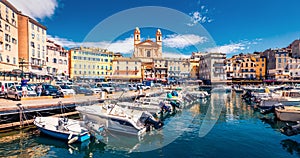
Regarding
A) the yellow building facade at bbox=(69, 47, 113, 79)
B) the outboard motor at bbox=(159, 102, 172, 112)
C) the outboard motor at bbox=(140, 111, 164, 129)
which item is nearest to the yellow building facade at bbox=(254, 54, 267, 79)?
the yellow building facade at bbox=(69, 47, 113, 79)

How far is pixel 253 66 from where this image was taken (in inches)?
3159

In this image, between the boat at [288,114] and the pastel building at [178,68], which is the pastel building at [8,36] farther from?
the pastel building at [178,68]

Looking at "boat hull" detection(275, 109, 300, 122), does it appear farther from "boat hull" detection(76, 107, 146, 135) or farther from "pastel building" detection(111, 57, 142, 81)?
"pastel building" detection(111, 57, 142, 81)

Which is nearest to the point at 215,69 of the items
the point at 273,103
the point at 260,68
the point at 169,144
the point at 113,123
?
the point at 260,68

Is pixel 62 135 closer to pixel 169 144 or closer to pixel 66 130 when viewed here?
pixel 66 130

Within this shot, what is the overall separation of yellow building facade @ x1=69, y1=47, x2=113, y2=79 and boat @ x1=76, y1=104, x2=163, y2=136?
5425 cm

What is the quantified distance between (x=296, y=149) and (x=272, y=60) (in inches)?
3235

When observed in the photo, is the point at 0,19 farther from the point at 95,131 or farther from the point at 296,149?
the point at 296,149

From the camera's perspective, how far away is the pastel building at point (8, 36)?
33375 millimetres

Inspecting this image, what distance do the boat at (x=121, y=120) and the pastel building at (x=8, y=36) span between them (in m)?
29.9

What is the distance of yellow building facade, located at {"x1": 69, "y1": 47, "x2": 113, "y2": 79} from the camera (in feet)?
211

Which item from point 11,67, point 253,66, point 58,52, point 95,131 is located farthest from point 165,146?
point 253,66

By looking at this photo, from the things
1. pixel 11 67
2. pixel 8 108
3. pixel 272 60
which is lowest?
pixel 8 108

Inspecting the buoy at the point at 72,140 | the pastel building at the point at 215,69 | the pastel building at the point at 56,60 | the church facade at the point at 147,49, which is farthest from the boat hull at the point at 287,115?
the church facade at the point at 147,49
